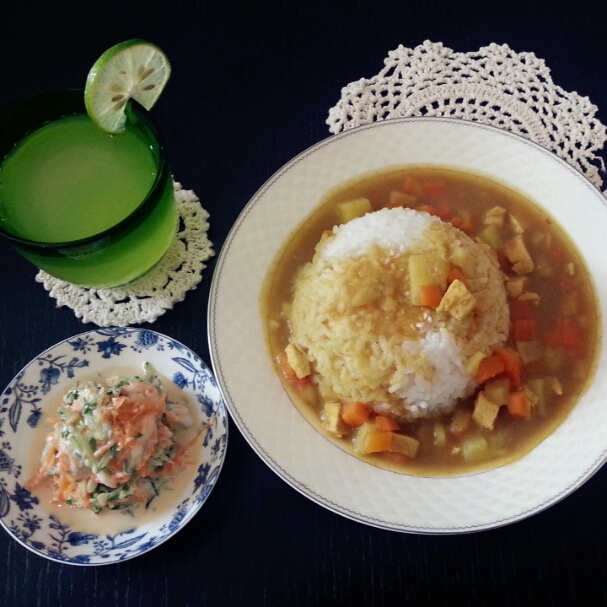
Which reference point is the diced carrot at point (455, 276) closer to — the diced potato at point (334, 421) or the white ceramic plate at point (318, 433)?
the white ceramic plate at point (318, 433)

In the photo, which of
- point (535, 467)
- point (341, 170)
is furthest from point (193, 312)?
point (535, 467)

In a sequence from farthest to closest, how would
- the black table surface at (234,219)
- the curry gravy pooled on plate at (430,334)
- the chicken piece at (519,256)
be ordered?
the chicken piece at (519,256) → the curry gravy pooled on plate at (430,334) → the black table surface at (234,219)

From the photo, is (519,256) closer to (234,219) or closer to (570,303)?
(570,303)

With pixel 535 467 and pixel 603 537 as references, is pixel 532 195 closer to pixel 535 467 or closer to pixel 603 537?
pixel 535 467

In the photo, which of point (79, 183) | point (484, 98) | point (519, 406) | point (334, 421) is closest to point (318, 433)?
point (334, 421)

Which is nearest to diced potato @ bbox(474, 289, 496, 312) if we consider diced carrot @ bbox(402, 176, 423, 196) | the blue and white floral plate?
diced carrot @ bbox(402, 176, 423, 196)

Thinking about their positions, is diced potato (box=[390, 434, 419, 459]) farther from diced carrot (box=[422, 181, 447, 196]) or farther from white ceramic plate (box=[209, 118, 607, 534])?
diced carrot (box=[422, 181, 447, 196])

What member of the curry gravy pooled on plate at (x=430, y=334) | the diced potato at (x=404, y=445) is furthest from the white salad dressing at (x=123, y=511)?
the diced potato at (x=404, y=445)
